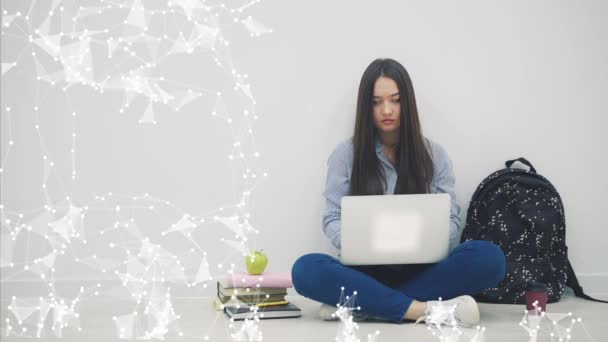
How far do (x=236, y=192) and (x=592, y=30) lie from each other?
166 cm

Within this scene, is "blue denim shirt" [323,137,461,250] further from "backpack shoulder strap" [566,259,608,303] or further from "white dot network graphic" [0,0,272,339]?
"backpack shoulder strap" [566,259,608,303]

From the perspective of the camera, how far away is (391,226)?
2379 millimetres

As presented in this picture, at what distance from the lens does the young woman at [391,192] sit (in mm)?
2521

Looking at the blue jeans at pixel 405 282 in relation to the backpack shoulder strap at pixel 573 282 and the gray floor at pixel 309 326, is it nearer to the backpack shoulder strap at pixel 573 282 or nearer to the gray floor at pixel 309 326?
the gray floor at pixel 309 326

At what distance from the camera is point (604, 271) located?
3.23 m

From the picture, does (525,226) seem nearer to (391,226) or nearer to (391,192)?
(391,192)

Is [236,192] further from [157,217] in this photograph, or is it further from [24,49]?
[24,49]

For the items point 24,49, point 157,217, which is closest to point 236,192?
point 157,217

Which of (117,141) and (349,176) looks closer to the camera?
(349,176)

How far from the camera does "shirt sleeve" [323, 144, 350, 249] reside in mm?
2854

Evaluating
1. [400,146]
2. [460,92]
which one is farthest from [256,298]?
[460,92]

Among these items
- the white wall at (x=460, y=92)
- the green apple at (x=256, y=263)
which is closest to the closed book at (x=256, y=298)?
the green apple at (x=256, y=263)

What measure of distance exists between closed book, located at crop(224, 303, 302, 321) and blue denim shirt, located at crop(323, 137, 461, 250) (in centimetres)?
33

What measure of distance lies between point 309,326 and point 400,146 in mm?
843
